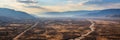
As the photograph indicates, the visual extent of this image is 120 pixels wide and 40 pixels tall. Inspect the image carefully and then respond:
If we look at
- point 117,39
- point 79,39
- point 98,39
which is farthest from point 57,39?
point 117,39

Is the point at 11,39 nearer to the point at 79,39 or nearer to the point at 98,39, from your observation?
the point at 79,39

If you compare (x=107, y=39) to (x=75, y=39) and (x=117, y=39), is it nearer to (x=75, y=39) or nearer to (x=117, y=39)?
(x=117, y=39)

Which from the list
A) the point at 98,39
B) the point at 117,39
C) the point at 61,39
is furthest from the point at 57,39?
the point at 117,39

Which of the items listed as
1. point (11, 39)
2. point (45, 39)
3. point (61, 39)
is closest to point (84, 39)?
point (61, 39)

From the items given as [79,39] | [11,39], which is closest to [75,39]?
[79,39]

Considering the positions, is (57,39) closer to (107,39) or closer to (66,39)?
(66,39)

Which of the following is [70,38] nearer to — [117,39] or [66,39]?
[66,39]
